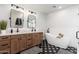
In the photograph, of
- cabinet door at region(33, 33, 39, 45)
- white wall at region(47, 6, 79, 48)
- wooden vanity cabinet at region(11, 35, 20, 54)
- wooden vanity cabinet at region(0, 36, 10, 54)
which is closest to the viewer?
wooden vanity cabinet at region(0, 36, 10, 54)

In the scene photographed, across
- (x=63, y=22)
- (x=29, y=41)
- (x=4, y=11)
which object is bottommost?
(x=29, y=41)

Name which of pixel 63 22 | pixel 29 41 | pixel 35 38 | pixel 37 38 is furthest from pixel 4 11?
pixel 63 22

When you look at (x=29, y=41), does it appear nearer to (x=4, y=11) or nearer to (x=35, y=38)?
(x=35, y=38)

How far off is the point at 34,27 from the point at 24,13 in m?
0.61

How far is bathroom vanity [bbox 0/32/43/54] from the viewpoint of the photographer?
1.66m

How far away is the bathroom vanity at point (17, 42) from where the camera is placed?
1.66 metres

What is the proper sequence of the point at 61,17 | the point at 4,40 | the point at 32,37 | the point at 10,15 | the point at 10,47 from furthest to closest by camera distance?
1. the point at 32,37
2. the point at 10,15
3. the point at 61,17
4. the point at 10,47
5. the point at 4,40

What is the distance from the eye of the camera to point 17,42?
1975mm

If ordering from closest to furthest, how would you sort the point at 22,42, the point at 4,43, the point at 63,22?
the point at 4,43 < the point at 63,22 < the point at 22,42

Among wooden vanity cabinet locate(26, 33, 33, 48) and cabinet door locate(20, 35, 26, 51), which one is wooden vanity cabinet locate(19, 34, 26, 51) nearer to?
cabinet door locate(20, 35, 26, 51)

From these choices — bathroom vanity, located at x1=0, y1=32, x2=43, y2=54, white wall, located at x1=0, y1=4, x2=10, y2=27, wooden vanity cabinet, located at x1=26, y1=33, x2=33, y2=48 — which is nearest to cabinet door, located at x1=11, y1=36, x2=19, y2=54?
bathroom vanity, located at x1=0, y1=32, x2=43, y2=54
